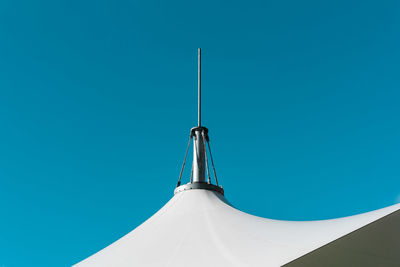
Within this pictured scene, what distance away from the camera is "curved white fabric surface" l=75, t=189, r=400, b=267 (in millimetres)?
3693

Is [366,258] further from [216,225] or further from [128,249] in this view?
[128,249]

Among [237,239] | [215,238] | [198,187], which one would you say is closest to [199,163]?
[198,187]

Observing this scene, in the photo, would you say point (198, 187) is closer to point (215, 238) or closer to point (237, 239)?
point (215, 238)

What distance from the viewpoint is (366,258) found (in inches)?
133

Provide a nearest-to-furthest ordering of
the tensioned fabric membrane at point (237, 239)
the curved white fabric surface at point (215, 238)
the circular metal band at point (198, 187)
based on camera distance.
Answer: the tensioned fabric membrane at point (237, 239) < the curved white fabric surface at point (215, 238) < the circular metal band at point (198, 187)

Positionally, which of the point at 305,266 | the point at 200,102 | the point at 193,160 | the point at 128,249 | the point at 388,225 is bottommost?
the point at 305,266

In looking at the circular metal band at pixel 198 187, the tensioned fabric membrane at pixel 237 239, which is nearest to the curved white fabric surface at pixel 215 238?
the tensioned fabric membrane at pixel 237 239

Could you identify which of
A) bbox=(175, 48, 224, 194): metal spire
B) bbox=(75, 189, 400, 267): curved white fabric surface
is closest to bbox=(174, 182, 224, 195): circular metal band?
bbox=(175, 48, 224, 194): metal spire

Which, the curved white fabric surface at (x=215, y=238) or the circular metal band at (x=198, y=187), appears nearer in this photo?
the curved white fabric surface at (x=215, y=238)

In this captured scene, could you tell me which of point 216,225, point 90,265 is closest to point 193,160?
point 216,225

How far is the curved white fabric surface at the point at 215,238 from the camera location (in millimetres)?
3693

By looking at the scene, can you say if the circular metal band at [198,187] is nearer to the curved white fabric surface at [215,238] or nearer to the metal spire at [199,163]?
the metal spire at [199,163]

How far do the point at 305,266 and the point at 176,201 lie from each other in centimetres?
353

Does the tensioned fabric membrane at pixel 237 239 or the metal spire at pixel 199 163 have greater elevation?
the metal spire at pixel 199 163
